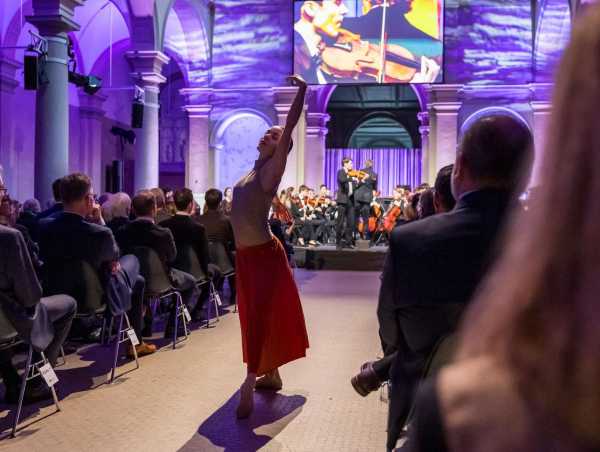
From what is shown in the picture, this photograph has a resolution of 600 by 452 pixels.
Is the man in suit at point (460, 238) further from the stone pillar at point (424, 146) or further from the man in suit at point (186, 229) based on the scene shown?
the stone pillar at point (424, 146)

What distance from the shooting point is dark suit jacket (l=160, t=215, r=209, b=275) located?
6383 millimetres

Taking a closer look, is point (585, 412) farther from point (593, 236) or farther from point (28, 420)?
point (28, 420)

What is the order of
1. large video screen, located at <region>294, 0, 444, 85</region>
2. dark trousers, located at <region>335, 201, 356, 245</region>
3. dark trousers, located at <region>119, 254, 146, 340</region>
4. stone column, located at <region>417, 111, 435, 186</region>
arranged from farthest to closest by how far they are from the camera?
stone column, located at <region>417, 111, 435, 186</region> → large video screen, located at <region>294, 0, 444, 85</region> → dark trousers, located at <region>335, 201, 356, 245</region> → dark trousers, located at <region>119, 254, 146, 340</region>

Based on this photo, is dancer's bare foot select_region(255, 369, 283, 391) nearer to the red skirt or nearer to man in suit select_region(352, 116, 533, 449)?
the red skirt

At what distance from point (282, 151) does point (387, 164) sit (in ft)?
76.6

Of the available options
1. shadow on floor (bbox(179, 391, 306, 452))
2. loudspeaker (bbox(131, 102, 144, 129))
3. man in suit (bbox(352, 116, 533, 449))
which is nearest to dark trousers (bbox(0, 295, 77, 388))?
shadow on floor (bbox(179, 391, 306, 452))

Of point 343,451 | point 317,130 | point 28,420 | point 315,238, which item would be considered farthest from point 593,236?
point 317,130

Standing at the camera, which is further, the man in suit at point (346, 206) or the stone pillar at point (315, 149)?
the stone pillar at point (315, 149)

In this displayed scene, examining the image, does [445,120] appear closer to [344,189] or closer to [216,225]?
[344,189]

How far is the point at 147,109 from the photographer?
47.8 feet

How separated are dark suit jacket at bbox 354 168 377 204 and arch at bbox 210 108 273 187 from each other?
684 centimetres

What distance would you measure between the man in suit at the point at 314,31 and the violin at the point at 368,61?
0.78 ft

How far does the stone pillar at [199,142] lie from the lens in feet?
65.1

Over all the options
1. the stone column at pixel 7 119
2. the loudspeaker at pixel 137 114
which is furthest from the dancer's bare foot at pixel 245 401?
the stone column at pixel 7 119
